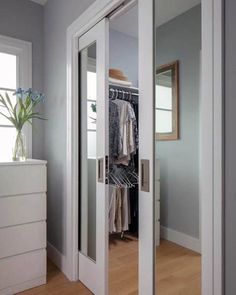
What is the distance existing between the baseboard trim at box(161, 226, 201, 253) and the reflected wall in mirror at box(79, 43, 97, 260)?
0.70 metres

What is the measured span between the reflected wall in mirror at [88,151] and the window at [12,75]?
807 millimetres

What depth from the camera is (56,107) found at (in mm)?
2340

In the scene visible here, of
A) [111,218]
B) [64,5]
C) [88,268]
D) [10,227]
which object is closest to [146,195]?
[88,268]

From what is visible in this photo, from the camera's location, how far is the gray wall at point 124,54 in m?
3.21

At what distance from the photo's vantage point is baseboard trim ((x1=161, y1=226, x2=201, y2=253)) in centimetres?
116

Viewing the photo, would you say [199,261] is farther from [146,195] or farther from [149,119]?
[149,119]

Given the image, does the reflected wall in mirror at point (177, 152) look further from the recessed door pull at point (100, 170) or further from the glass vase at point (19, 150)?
the glass vase at point (19, 150)

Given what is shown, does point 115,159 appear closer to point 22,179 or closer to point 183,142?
point 22,179

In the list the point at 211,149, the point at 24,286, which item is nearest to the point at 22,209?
the point at 24,286

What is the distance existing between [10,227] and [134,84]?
2325 millimetres

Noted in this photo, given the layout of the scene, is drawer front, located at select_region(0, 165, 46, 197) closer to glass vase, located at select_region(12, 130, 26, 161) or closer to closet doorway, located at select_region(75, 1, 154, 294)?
glass vase, located at select_region(12, 130, 26, 161)

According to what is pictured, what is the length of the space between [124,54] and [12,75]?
1.52 m

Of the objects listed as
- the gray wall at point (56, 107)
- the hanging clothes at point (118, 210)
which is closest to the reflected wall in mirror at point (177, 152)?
the gray wall at point (56, 107)

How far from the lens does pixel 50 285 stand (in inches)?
78.5
